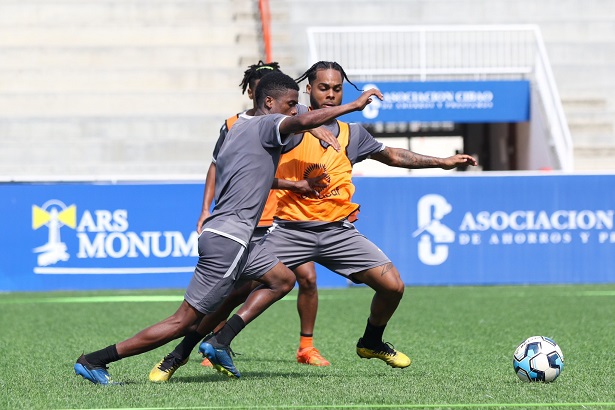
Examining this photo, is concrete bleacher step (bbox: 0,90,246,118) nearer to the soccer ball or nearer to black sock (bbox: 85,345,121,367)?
black sock (bbox: 85,345,121,367)

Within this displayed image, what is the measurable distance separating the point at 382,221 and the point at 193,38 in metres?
9.15

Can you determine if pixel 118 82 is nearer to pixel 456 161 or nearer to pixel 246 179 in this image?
pixel 456 161

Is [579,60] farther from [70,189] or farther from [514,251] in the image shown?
[70,189]

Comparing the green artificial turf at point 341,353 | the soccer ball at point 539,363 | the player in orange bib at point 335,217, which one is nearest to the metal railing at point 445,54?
the green artificial turf at point 341,353

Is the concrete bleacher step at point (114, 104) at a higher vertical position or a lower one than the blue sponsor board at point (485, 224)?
higher

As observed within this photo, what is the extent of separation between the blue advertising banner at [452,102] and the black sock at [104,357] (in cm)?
1485

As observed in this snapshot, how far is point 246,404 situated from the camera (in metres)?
6.21

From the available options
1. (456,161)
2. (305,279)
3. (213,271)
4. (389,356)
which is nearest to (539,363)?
(389,356)

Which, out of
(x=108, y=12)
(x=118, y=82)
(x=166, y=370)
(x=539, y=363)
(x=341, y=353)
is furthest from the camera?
(x=108, y=12)

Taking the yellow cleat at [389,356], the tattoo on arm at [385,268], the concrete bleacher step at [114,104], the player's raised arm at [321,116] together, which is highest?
the player's raised arm at [321,116]

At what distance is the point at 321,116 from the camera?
6488 mm

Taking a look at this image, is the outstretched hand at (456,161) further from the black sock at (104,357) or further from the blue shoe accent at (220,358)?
the black sock at (104,357)

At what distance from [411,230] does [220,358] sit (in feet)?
30.1

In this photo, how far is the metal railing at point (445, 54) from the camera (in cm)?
2152
